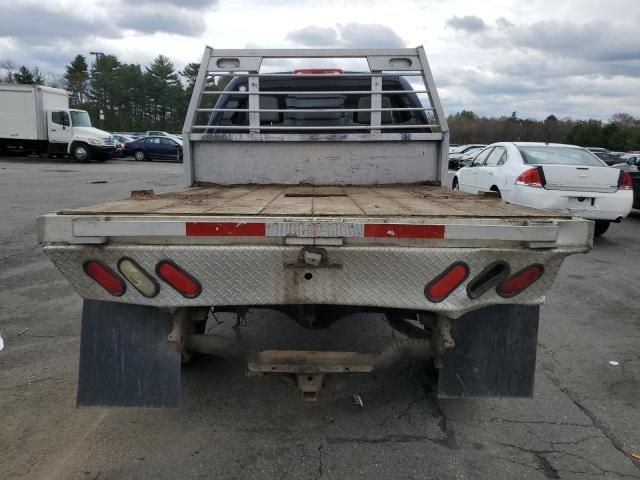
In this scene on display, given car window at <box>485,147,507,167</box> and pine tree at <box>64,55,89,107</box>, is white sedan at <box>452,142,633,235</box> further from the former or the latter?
pine tree at <box>64,55,89,107</box>

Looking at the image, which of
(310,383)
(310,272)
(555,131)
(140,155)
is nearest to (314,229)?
(310,272)

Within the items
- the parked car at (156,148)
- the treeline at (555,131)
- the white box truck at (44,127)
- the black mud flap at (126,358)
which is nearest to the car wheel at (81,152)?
the white box truck at (44,127)

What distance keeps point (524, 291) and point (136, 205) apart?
2.04 m

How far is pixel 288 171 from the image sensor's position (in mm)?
4492

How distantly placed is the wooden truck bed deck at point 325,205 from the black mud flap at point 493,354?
2.04ft

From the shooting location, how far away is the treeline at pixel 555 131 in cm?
4858

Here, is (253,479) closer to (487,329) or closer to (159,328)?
(159,328)

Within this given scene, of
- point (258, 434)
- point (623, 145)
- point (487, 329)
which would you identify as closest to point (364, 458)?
point (258, 434)

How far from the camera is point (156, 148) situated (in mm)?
31422

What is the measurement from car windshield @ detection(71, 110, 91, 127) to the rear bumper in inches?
948

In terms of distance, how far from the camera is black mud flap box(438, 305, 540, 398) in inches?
114

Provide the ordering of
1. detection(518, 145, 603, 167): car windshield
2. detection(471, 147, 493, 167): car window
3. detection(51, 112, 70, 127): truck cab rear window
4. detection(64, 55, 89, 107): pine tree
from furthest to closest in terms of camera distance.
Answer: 1. detection(64, 55, 89, 107): pine tree
2. detection(51, 112, 70, 127): truck cab rear window
3. detection(471, 147, 493, 167): car window
4. detection(518, 145, 603, 167): car windshield

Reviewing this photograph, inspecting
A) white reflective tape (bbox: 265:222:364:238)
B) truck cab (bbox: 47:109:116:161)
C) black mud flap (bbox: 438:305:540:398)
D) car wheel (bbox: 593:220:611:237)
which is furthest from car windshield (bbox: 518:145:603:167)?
truck cab (bbox: 47:109:116:161)

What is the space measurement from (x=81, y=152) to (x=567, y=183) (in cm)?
2471
